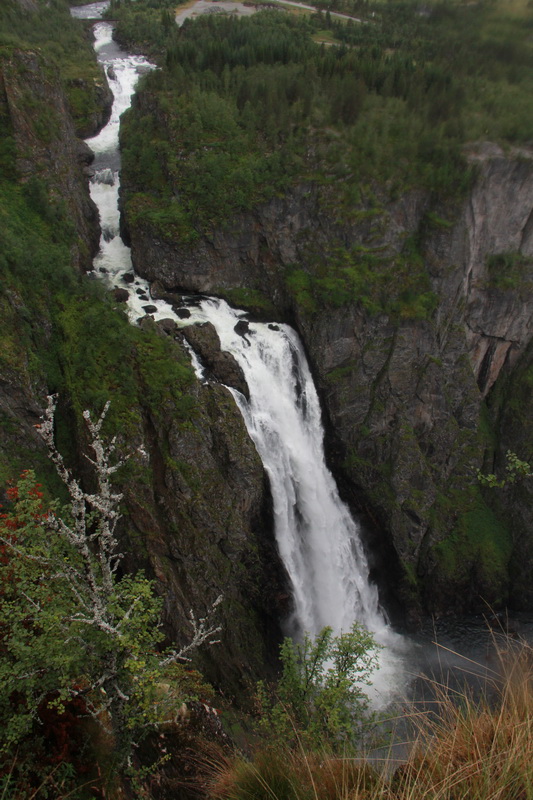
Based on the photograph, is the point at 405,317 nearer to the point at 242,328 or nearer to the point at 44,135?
the point at 242,328

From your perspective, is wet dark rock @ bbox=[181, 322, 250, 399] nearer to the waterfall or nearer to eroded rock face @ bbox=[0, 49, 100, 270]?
the waterfall

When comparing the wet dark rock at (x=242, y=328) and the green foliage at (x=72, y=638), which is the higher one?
the green foliage at (x=72, y=638)

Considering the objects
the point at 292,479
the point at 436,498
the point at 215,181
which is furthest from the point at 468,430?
the point at 215,181

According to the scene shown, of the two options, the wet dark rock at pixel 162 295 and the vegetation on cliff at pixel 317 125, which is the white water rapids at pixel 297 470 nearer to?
the wet dark rock at pixel 162 295

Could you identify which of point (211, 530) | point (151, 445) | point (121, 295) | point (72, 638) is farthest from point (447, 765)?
point (121, 295)

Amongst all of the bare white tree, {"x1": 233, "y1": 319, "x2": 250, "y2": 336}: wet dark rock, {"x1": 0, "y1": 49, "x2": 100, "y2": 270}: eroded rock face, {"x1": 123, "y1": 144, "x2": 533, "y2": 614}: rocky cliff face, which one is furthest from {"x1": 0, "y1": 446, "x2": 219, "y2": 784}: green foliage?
{"x1": 123, "y1": 144, "x2": 533, "y2": 614}: rocky cliff face

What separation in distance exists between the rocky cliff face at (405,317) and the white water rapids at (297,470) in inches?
60.8

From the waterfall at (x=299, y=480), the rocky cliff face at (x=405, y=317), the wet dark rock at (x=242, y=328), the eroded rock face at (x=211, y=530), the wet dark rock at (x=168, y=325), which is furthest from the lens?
the rocky cliff face at (x=405, y=317)

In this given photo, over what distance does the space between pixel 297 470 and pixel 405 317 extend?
1018 cm

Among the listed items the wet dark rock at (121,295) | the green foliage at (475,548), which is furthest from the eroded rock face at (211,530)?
the green foliage at (475,548)

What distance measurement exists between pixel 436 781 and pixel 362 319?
23.9 m

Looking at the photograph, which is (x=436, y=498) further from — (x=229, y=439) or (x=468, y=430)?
(x=229, y=439)

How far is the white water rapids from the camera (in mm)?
22500

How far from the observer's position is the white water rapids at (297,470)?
22.5 metres
